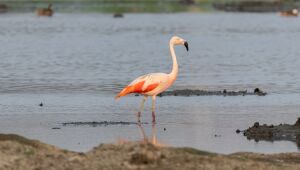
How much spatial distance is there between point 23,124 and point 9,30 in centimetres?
4966

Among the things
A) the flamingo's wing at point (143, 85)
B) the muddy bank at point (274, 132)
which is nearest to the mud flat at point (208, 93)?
the flamingo's wing at point (143, 85)

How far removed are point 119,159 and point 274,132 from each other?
6.49 metres

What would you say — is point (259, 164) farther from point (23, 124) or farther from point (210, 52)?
point (210, 52)

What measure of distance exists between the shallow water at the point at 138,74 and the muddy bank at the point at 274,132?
1.21 feet

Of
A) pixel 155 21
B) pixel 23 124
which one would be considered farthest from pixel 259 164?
pixel 155 21

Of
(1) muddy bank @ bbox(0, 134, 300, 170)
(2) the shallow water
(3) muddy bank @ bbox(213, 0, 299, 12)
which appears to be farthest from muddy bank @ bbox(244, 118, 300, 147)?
(3) muddy bank @ bbox(213, 0, 299, 12)

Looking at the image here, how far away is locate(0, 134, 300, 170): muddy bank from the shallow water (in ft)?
11.1

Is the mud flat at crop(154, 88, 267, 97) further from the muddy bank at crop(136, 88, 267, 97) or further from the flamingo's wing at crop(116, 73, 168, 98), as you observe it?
the flamingo's wing at crop(116, 73, 168, 98)

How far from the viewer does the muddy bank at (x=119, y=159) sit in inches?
468

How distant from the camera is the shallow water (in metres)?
18.2

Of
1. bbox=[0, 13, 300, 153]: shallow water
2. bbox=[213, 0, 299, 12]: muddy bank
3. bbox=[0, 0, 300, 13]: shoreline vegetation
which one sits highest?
bbox=[0, 13, 300, 153]: shallow water

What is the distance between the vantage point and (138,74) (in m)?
32.5

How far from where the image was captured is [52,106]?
22672 millimetres

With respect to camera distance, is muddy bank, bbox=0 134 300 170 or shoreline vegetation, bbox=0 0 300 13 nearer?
muddy bank, bbox=0 134 300 170
